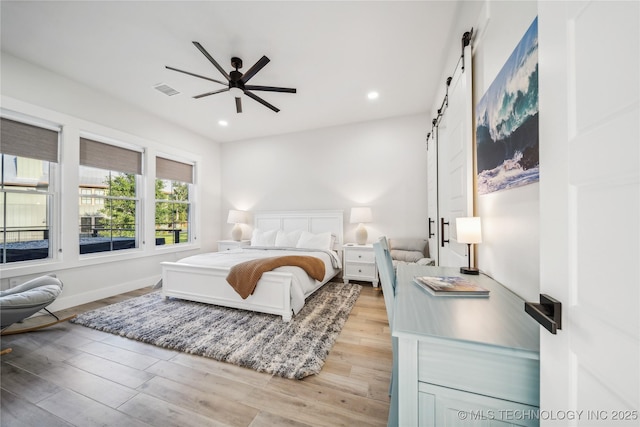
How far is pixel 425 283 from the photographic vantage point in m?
1.26

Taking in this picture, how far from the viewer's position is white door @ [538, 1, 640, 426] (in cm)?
40

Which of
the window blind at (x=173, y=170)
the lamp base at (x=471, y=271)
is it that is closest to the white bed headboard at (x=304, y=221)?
the window blind at (x=173, y=170)

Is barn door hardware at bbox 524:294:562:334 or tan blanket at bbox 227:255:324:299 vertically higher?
barn door hardware at bbox 524:294:562:334

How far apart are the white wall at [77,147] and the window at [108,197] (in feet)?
0.48

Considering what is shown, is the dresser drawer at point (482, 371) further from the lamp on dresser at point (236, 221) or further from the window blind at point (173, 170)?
the window blind at point (173, 170)

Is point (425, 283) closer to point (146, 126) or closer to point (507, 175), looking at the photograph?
point (507, 175)

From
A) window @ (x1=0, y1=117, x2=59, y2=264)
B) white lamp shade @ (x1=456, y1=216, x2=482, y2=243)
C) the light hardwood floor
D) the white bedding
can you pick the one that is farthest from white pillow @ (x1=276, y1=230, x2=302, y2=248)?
white lamp shade @ (x1=456, y1=216, x2=482, y2=243)

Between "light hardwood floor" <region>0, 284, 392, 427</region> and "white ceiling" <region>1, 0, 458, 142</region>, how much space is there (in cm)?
286

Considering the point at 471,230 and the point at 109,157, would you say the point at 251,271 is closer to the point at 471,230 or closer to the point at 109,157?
the point at 471,230

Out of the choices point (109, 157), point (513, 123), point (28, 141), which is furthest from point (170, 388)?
point (109, 157)

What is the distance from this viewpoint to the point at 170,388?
1.57 metres

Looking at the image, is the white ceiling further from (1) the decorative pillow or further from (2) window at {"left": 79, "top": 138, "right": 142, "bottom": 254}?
(1) the decorative pillow

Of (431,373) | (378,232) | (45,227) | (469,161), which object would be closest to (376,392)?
(431,373)

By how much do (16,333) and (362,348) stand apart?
10.4 feet
